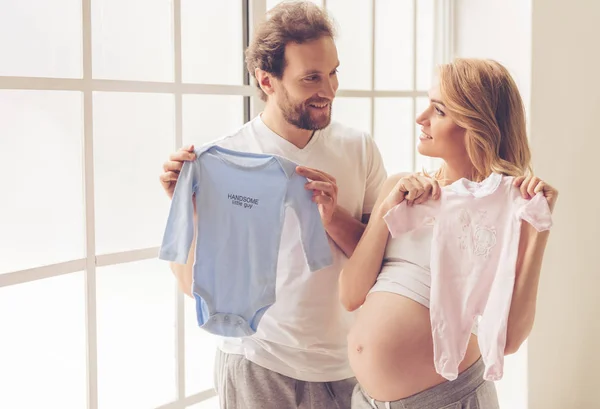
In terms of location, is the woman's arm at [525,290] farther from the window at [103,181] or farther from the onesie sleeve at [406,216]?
the window at [103,181]

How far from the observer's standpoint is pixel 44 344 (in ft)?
6.06

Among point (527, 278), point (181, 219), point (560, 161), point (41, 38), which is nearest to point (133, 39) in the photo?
point (41, 38)

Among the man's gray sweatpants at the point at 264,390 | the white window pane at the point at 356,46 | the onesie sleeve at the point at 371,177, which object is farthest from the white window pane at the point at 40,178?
the white window pane at the point at 356,46

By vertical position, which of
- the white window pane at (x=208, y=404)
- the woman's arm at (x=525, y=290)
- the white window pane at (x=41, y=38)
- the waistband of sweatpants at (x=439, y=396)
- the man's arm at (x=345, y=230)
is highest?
the white window pane at (x=41, y=38)

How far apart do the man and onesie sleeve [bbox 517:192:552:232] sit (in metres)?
0.46

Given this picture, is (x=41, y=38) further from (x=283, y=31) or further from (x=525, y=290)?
(x=525, y=290)

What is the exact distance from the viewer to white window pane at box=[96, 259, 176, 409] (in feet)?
6.67

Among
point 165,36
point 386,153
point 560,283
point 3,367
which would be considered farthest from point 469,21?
point 3,367

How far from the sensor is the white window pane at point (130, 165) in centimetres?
198

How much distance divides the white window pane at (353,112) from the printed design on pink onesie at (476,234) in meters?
1.07

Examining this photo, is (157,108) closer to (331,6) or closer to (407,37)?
(331,6)

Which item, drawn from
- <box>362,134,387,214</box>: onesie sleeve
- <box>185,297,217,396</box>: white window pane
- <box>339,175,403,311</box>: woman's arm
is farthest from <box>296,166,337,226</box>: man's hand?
<box>185,297,217,396</box>: white window pane

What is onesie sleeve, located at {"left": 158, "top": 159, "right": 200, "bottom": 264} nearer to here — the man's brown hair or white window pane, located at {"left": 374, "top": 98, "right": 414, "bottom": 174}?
the man's brown hair

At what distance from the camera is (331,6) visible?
2.73m
